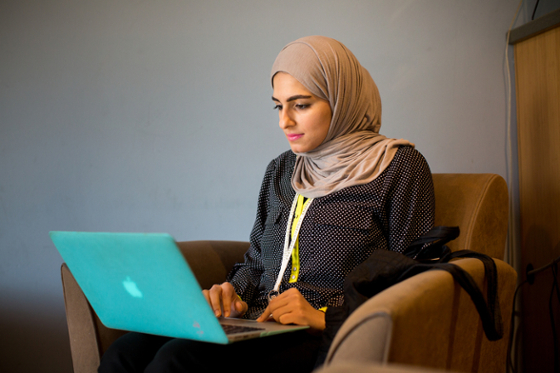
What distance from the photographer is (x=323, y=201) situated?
3.51 feet

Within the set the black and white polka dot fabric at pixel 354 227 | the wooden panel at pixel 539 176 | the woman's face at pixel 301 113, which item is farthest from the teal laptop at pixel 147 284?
the wooden panel at pixel 539 176

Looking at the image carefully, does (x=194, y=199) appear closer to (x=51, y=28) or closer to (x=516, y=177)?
(x=51, y=28)

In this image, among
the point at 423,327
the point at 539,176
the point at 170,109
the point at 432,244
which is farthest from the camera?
the point at 170,109

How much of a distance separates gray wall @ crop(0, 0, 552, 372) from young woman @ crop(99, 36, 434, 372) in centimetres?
47

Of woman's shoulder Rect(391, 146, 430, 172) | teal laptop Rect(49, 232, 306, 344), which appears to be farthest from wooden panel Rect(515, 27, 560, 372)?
teal laptop Rect(49, 232, 306, 344)

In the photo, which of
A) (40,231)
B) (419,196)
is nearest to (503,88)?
(419,196)

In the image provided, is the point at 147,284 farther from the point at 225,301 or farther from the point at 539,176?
the point at 539,176

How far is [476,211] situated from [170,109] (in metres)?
1.11

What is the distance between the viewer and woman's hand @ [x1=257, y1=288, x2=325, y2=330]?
81 centimetres

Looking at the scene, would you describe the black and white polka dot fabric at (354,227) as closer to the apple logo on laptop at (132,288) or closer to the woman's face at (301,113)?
the woman's face at (301,113)

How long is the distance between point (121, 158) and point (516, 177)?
1421 millimetres

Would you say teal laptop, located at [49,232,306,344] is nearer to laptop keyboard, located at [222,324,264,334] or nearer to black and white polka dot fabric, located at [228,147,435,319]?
laptop keyboard, located at [222,324,264,334]

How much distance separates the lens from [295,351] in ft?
2.62

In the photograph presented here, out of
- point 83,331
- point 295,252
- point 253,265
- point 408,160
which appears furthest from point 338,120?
point 83,331
